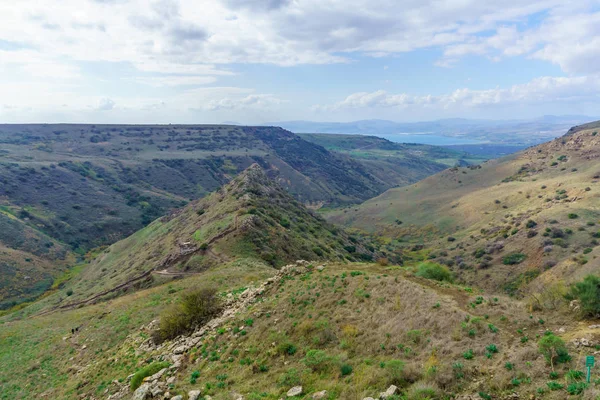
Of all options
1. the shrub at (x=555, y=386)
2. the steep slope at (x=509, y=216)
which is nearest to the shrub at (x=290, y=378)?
the shrub at (x=555, y=386)

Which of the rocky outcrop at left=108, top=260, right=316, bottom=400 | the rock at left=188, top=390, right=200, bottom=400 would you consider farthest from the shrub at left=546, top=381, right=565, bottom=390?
the rock at left=188, top=390, right=200, bottom=400

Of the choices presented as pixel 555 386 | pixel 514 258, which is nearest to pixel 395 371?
pixel 555 386

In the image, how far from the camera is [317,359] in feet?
44.9

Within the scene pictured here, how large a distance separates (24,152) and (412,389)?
185 meters

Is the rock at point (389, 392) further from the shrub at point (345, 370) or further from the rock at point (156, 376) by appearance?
the rock at point (156, 376)

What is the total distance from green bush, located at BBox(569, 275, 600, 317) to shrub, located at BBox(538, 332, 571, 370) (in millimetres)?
4341

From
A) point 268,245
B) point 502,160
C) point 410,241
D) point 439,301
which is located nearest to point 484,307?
point 439,301

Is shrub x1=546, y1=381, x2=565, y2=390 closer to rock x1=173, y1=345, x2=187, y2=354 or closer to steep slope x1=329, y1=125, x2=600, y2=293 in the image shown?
rock x1=173, y1=345, x2=187, y2=354

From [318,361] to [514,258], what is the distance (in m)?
46.8

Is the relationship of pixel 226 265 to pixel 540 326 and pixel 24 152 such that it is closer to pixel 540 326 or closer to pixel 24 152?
pixel 540 326

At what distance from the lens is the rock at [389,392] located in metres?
10.4

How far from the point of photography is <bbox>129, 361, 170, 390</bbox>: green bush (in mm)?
15820

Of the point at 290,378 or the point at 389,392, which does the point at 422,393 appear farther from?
the point at 290,378

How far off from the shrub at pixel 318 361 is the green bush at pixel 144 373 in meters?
7.28
